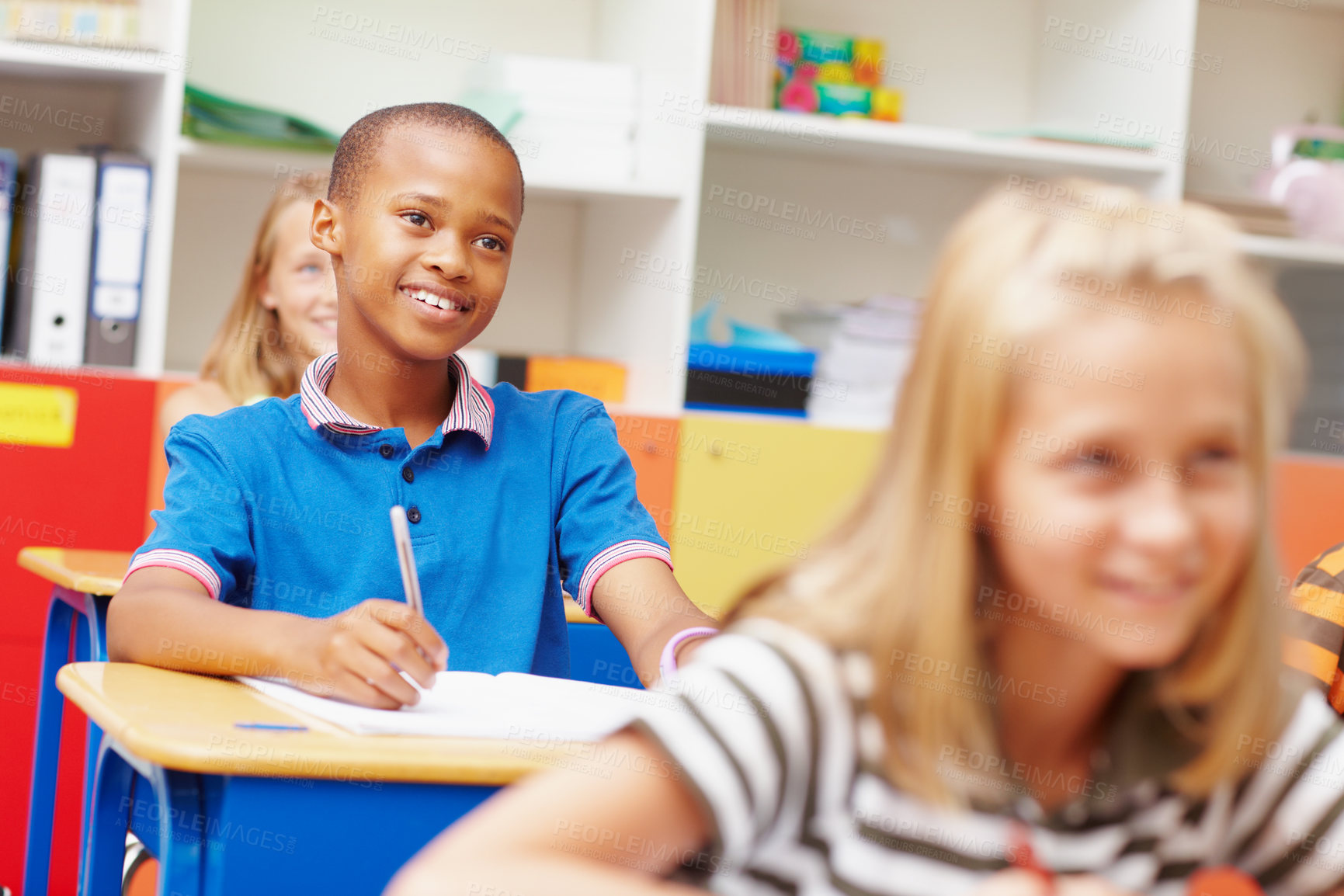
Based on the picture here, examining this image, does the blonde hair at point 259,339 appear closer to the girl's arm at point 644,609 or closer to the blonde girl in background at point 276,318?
the blonde girl in background at point 276,318

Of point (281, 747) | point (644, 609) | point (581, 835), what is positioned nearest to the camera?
point (581, 835)

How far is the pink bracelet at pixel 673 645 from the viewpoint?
1200 millimetres

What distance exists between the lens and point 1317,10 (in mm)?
3088

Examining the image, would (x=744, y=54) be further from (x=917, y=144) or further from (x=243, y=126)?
(x=243, y=126)

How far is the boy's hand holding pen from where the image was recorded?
3.26ft

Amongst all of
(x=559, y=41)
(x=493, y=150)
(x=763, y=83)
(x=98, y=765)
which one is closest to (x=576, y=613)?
(x=493, y=150)

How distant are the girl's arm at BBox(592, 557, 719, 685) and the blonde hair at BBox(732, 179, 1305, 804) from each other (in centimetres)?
62

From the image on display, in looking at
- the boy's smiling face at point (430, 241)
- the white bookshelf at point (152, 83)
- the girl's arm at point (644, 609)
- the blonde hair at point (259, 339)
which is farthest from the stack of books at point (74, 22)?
the girl's arm at point (644, 609)

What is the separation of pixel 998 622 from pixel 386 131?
3.26 ft

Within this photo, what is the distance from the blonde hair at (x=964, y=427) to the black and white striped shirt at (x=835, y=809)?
1cm

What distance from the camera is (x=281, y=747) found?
2.85ft

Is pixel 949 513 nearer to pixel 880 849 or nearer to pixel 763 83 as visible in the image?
pixel 880 849

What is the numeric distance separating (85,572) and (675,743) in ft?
4.33

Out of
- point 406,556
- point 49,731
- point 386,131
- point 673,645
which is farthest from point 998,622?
point 49,731
